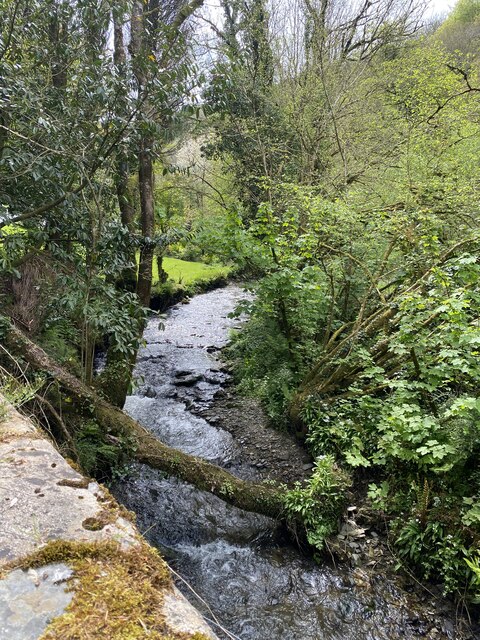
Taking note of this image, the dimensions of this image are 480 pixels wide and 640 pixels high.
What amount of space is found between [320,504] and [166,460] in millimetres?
2065

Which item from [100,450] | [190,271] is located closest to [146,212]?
[100,450]

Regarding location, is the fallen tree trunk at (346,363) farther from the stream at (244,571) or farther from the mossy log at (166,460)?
the mossy log at (166,460)

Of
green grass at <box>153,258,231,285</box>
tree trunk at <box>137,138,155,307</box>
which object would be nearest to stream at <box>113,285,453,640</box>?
tree trunk at <box>137,138,155,307</box>

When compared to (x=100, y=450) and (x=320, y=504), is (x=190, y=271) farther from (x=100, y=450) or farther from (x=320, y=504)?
(x=320, y=504)

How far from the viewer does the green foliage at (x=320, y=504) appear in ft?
15.9

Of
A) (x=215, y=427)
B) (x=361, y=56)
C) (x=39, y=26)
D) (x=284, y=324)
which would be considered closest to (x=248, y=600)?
(x=215, y=427)

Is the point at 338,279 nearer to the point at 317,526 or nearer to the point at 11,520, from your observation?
the point at 317,526

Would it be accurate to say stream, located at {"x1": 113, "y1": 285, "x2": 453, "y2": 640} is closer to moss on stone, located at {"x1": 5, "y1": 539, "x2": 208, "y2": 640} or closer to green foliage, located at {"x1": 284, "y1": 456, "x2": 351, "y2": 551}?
green foliage, located at {"x1": 284, "y1": 456, "x2": 351, "y2": 551}

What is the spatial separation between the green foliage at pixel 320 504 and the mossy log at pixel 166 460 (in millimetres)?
231

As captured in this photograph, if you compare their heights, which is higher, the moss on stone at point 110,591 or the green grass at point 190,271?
the green grass at point 190,271

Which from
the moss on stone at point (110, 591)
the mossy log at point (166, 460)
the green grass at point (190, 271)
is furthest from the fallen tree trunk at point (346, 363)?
the green grass at point (190, 271)

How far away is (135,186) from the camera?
912 cm

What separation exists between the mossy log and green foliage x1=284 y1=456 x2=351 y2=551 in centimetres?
23

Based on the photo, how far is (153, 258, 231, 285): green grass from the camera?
67.4ft
